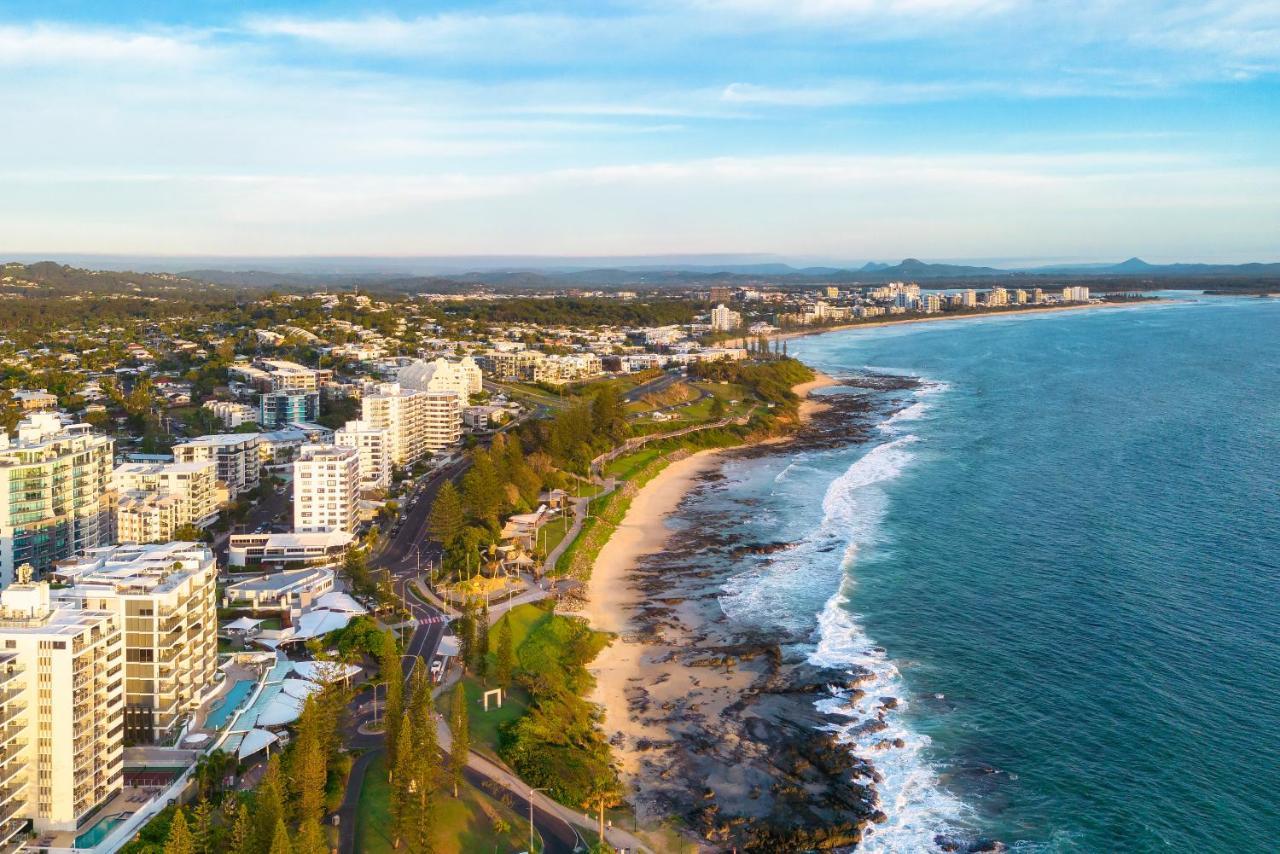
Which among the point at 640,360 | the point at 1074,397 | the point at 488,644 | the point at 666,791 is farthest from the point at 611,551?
the point at 640,360

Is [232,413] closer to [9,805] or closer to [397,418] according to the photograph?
[397,418]

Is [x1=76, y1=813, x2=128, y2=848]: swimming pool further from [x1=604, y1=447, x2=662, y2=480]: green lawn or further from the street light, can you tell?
[x1=604, y1=447, x2=662, y2=480]: green lawn

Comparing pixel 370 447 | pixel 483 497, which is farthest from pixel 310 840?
pixel 370 447

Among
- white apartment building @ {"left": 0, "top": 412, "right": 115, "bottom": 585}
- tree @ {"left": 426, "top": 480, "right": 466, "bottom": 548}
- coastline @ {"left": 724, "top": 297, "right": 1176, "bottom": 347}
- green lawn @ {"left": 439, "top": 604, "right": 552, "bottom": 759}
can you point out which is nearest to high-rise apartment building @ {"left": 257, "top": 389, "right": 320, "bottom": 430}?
white apartment building @ {"left": 0, "top": 412, "right": 115, "bottom": 585}

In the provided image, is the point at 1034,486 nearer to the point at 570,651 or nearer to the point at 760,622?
the point at 760,622

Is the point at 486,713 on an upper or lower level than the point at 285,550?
lower

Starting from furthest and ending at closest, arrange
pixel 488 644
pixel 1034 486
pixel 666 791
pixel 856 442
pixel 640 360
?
pixel 640 360 < pixel 856 442 < pixel 1034 486 < pixel 488 644 < pixel 666 791
